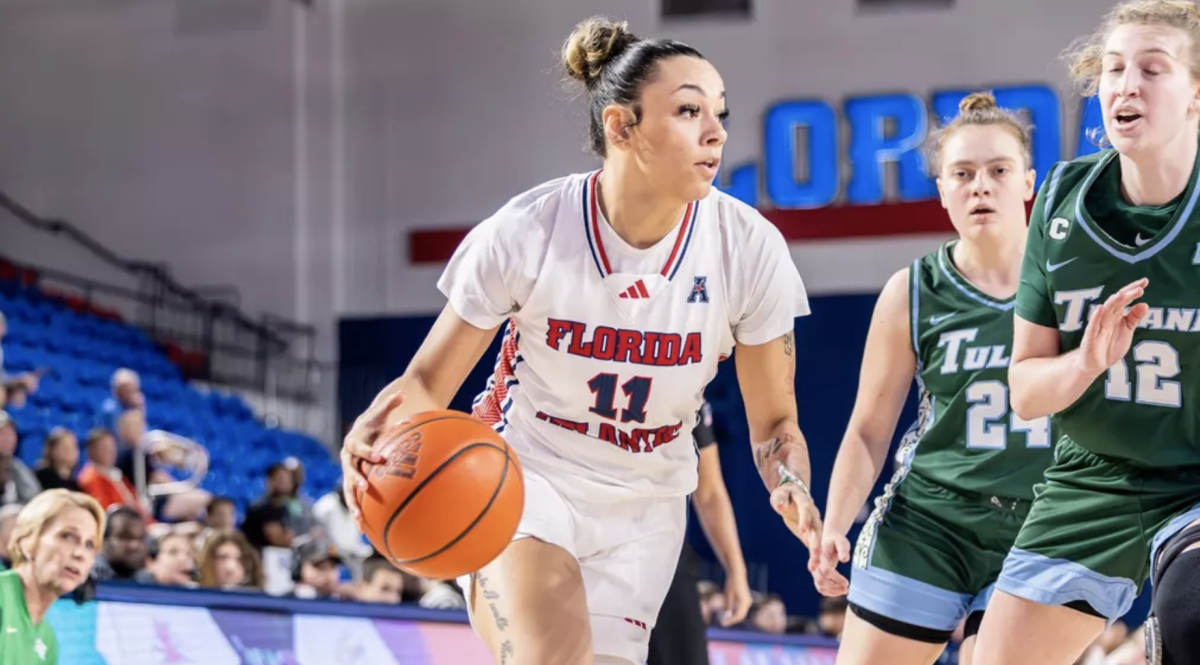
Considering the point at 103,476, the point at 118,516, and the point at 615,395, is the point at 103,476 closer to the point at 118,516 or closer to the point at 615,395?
the point at 118,516

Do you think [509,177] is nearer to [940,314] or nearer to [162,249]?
[162,249]

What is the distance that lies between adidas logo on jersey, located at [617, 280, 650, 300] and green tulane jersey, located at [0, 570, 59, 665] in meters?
2.40

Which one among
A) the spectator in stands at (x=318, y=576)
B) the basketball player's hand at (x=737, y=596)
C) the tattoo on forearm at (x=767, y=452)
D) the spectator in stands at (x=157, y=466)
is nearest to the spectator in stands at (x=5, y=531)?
the spectator in stands at (x=318, y=576)

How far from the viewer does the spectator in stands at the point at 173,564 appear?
6938mm

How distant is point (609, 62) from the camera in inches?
141

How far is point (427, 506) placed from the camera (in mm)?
3053

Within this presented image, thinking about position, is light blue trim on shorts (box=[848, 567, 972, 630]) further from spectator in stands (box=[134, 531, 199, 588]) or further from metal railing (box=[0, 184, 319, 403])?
metal railing (box=[0, 184, 319, 403])

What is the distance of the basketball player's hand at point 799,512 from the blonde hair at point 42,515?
2.52 meters

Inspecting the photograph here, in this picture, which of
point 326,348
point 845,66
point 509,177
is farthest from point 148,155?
point 845,66

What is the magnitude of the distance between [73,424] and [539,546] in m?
9.27

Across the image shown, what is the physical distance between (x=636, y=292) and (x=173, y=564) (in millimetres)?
4290

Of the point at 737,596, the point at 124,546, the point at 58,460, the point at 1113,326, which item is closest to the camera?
the point at 1113,326

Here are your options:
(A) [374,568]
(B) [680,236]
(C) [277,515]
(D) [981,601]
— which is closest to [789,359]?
(B) [680,236]

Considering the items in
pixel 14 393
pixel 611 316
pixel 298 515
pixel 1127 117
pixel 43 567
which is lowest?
pixel 298 515
